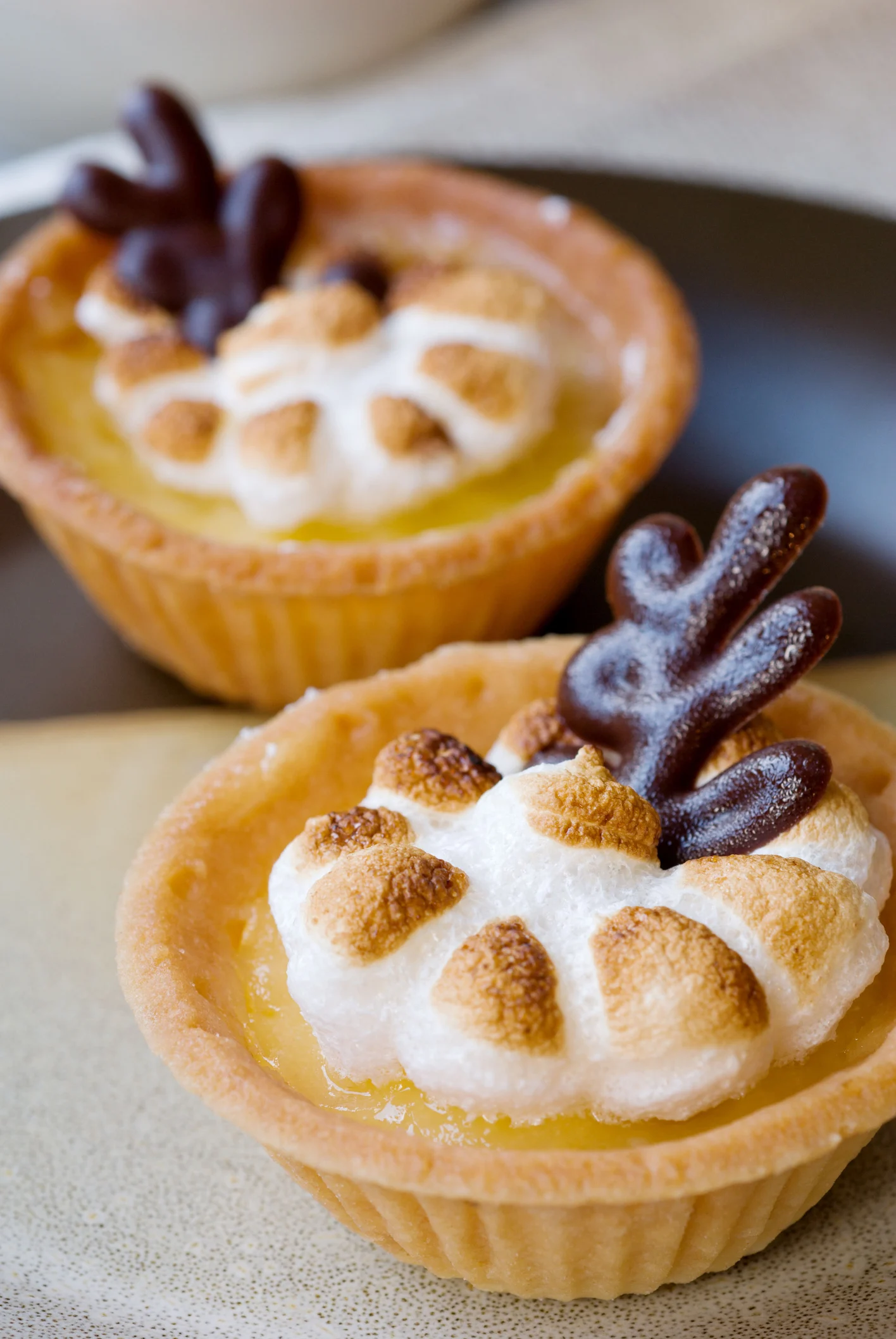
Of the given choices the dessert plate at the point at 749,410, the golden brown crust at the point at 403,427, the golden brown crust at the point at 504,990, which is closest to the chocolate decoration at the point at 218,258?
the golden brown crust at the point at 403,427

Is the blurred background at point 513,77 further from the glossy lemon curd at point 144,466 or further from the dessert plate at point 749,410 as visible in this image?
the glossy lemon curd at point 144,466

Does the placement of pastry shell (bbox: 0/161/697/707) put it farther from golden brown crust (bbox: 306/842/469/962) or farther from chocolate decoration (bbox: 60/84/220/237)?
golden brown crust (bbox: 306/842/469/962)

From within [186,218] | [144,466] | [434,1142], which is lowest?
[434,1142]

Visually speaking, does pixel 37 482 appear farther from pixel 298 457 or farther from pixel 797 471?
A: pixel 797 471

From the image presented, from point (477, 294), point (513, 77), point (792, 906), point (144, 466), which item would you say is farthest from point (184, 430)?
point (513, 77)

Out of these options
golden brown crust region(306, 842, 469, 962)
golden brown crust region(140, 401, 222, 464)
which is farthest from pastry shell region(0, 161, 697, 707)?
golden brown crust region(306, 842, 469, 962)

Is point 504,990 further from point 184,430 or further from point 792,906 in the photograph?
point 184,430
